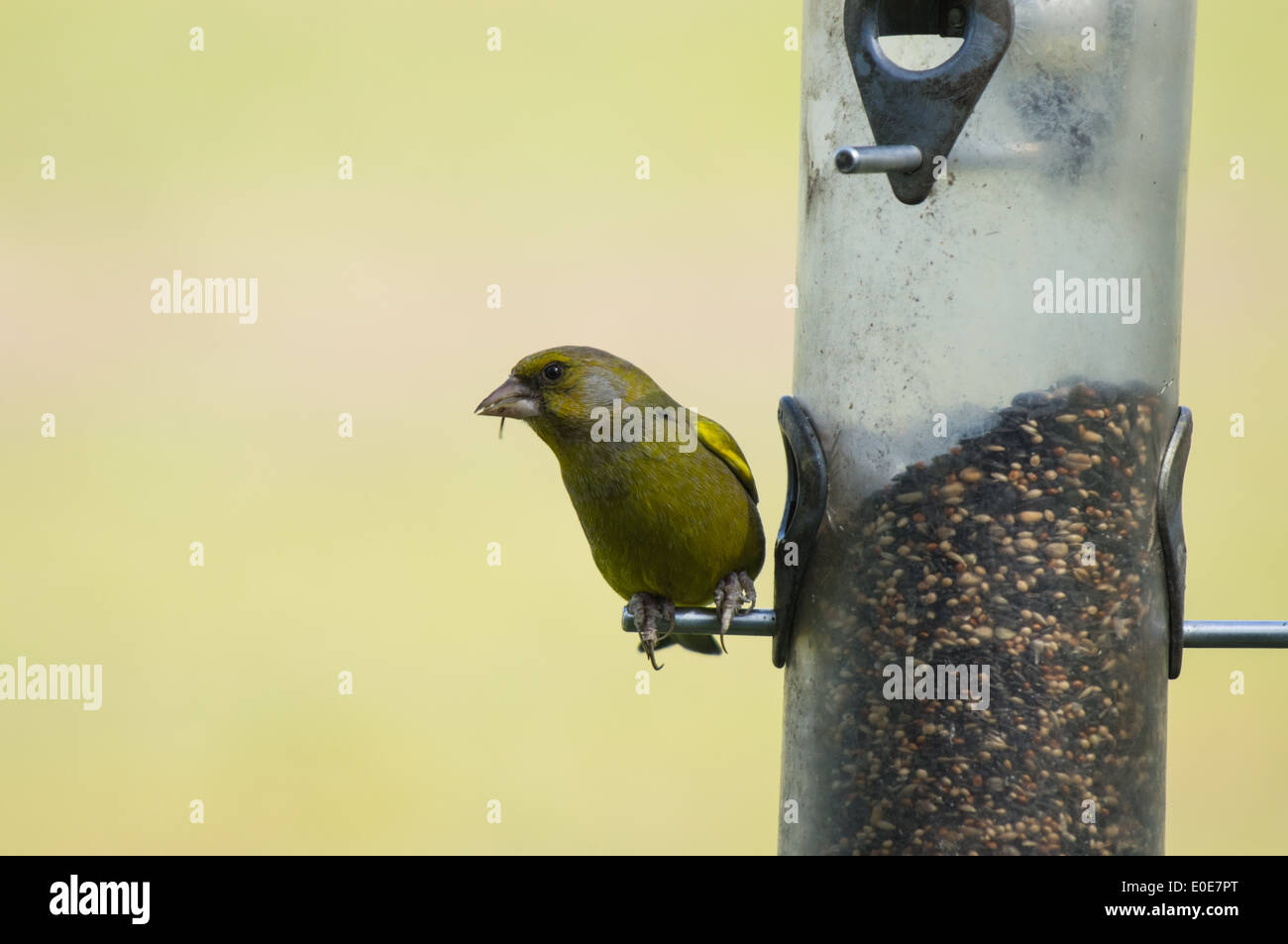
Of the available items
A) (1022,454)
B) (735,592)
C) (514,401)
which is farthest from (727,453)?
(1022,454)

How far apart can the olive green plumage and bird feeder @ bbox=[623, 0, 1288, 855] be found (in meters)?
0.57

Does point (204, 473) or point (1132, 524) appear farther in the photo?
point (204, 473)

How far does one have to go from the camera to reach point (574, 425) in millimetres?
5059

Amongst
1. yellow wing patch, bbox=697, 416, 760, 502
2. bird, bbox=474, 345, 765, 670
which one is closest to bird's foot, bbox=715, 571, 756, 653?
bird, bbox=474, 345, 765, 670

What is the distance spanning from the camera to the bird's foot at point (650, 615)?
5.03 metres

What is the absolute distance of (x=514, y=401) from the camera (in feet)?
16.4

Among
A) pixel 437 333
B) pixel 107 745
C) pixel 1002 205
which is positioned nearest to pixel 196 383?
pixel 437 333

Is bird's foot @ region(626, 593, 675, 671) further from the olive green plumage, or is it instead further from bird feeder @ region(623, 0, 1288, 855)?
bird feeder @ region(623, 0, 1288, 855)

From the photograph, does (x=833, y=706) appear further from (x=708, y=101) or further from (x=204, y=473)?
(x=708, y=101)

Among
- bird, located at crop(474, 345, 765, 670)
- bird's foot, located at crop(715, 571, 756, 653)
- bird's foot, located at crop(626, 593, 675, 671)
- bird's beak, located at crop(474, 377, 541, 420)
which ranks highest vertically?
bird's beak, located at crop(474, 377, 541, 420)

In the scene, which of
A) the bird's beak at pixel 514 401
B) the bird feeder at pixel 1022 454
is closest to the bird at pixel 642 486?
the bird's beak at pixel 514 401

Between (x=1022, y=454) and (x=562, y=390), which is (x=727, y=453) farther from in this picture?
(x=1022, y=454)

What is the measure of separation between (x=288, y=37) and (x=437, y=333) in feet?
16.0

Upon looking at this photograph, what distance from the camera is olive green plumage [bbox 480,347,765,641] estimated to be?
496 cm
